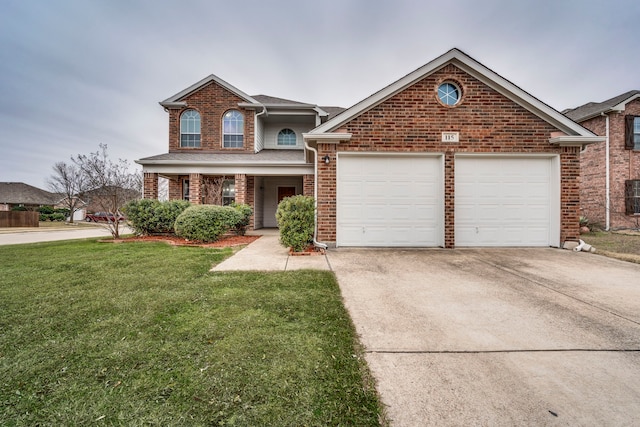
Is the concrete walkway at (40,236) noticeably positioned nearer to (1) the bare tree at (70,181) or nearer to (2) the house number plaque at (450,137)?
(2) the house number plaque at (450,137)

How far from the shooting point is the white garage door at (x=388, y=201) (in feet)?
22.4

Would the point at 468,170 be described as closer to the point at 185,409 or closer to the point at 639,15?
the point at 185,409

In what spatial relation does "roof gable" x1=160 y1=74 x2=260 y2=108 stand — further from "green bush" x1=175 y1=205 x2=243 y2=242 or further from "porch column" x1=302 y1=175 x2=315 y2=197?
"green bush" x1=175 y1=205 x2=243 y2=242

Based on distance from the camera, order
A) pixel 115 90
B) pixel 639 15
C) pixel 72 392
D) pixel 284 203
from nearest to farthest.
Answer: pixel 72 392
pixel 284 203
pixel 639 15
pixel 115 90

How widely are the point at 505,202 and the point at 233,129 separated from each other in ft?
40.5

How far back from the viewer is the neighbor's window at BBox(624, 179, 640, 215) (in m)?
12.5

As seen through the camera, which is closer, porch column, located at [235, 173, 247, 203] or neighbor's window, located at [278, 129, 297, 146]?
porch column, located at [235, 173, 247, 203]

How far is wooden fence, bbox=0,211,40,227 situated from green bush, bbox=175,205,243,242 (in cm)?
2095

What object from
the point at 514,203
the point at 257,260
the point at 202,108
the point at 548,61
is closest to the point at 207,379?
the point at 257,260

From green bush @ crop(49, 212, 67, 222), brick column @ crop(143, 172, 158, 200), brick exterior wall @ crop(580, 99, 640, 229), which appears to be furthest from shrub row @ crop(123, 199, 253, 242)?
green bush @ crop(49, 212, 67, 222)

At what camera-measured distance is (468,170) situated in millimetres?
6914

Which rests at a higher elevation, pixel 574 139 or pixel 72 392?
pixel 574 139

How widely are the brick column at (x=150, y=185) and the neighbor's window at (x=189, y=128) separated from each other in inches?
106

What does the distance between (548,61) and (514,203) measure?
17371mm
